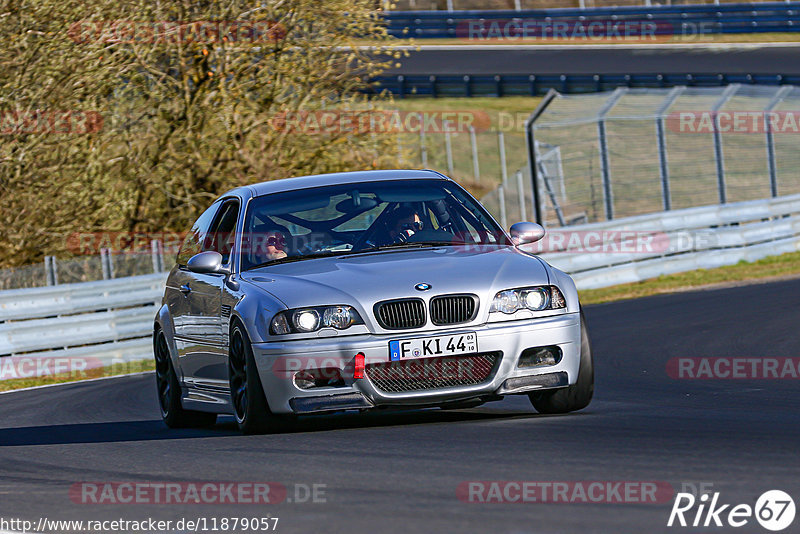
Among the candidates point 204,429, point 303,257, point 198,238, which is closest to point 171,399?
point 204,429

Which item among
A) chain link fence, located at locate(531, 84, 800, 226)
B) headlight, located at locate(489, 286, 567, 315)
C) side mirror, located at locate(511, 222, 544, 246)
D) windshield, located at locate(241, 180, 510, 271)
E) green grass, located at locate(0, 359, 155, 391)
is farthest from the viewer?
chain link fence, located at locate(531, 84, 800, 226)

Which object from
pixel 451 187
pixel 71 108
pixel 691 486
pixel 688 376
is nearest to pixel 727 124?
pixel 71 108

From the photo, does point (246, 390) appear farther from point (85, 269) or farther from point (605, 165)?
point (605, 165)

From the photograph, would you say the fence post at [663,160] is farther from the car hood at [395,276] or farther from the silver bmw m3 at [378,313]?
the car hood at [395,276]

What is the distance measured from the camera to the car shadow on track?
28.2 ft

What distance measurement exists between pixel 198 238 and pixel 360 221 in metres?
1.73

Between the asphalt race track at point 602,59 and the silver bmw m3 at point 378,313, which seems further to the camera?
the asphalt race track at point 602,59

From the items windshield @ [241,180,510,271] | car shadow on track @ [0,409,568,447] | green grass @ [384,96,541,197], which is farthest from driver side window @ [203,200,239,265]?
green grass @ [384,96,541,197]

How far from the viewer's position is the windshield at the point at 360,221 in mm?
8938

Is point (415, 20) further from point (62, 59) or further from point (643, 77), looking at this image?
point (62, 59)

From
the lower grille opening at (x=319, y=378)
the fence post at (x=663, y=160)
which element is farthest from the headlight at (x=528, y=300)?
the fence post at (x=663, y=160)

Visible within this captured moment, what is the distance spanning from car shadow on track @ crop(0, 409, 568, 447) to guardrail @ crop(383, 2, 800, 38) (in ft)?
130

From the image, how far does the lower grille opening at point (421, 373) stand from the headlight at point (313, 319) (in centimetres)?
28

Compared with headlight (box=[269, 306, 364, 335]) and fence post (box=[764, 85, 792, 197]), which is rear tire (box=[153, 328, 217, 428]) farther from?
fence post (box=[764, 85, 792, 197])
